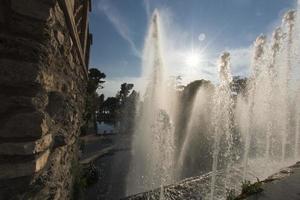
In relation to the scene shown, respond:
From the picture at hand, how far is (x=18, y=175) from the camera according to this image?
219cm

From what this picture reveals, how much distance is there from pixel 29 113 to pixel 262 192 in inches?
168

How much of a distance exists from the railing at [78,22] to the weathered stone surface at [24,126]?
4.71 ft

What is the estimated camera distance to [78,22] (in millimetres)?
5438

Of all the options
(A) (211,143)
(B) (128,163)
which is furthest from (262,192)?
(A) (211,143)

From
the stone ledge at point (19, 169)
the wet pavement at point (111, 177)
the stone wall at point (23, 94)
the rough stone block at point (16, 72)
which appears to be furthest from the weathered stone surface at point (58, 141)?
the wet pavement at point (111, 177)

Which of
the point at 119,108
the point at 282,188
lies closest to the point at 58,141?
the point at 282,188

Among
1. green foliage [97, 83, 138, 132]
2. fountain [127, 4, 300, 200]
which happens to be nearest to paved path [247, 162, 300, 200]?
fountain [127, 4, 300, 200]

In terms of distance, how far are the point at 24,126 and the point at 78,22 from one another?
3.70 meters

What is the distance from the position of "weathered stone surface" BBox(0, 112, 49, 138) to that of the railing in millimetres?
1435

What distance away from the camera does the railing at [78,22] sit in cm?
343

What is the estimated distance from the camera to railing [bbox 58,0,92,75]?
3431 millimetres

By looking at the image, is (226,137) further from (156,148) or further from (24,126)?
(24,126)

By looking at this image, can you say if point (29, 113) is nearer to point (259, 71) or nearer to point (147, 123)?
point (259, 71)

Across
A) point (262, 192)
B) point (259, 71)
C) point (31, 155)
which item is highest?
point (259, 71)
